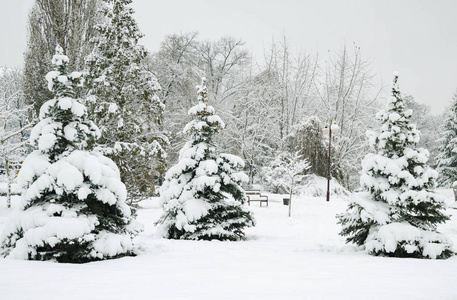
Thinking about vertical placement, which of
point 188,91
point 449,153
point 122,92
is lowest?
point 449,153

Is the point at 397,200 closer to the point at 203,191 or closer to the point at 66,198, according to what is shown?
the point at 203,191

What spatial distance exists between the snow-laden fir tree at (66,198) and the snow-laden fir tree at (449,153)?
3305cm

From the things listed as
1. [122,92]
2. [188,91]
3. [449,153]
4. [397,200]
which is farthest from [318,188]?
[449,153]

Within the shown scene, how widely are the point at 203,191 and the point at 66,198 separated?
3.86 meters

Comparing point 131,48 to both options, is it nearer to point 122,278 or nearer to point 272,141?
point 122,278

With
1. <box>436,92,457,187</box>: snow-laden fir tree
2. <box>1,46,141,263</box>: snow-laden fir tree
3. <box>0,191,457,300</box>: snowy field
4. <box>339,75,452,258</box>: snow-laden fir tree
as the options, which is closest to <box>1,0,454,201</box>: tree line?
<box>436,92,457,187</box>: snow-laden fir tree

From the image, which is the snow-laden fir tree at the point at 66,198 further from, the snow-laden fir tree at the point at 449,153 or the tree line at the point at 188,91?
the snow-laden fir tree at the point at 449,153

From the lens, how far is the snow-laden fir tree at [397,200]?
6.94 metres

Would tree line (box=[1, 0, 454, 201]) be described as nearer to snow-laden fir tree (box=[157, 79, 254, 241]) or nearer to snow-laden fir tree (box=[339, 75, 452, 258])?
snow-laden fir tree (box=[157, 79, 254, 241])

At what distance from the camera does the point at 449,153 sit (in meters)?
32.4

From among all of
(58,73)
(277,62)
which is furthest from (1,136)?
(277,62)

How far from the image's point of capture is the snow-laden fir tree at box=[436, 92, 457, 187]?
31641 mm

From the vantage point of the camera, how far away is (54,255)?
5.73m

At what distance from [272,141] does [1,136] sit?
21.7 meters
